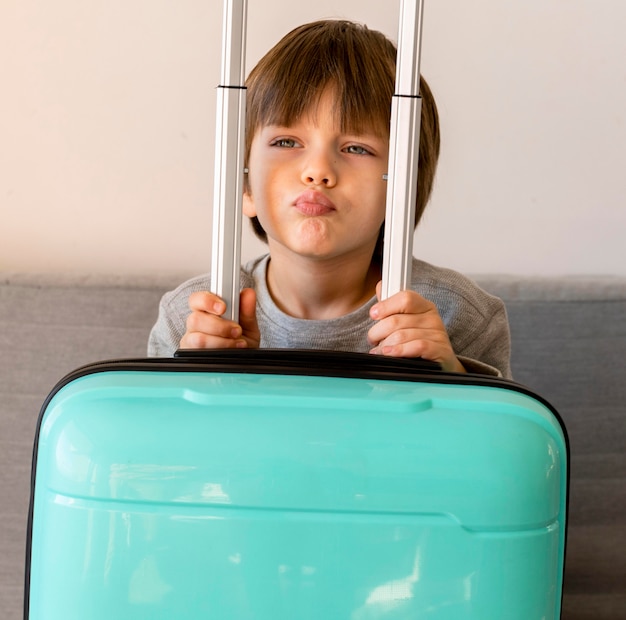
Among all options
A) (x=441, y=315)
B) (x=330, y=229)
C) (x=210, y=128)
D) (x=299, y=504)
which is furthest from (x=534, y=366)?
(x=299, y=504)

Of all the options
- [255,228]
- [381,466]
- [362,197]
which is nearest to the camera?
[381,466]

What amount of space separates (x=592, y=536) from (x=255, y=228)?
0.55 m

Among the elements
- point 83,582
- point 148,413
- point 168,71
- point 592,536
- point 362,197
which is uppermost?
point 168,71

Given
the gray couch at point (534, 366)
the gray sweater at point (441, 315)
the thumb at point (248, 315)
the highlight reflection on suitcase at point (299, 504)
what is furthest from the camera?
the gray couch at point (534, 366)

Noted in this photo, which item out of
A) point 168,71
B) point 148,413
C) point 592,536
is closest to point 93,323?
point 168,71

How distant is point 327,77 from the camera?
87cm

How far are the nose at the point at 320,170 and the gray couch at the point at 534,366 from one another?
34 cm

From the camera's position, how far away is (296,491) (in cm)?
59

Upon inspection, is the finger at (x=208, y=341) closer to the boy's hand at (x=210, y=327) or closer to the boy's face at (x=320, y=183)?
the boy's hand at (x=210, y=327)

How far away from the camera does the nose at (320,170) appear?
82cm

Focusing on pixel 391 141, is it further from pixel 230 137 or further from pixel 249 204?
pixel 249 204

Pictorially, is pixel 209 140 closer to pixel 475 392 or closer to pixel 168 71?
pixel 168 71

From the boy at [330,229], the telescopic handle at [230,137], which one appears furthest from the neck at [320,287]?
the telescopic handle at [230,137]

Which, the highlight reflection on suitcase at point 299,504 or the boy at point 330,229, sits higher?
the boy at point 330,229
